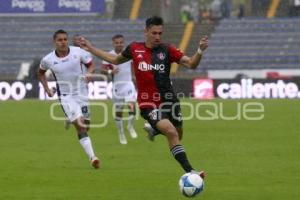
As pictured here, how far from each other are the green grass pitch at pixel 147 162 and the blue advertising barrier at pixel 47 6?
1941 centimetres

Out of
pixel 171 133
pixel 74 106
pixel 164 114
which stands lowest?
pixel 74 106

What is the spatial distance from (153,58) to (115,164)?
3568mm

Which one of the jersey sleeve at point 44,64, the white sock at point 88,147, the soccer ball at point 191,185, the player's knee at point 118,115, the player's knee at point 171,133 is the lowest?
the player's knee at point 118,115

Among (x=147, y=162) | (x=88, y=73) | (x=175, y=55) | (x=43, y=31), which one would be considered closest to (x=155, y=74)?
(x=175, y=55)

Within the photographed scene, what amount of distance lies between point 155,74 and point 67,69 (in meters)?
4.07

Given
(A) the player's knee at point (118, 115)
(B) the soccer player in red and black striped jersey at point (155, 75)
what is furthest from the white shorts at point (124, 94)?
(B) the soccer player in red and black striped jersey at point (155, 75)

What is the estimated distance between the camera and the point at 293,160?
16562mm

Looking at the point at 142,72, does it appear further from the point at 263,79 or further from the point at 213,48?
the point at 213,48

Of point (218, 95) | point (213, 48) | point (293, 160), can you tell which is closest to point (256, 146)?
point (293, 160)

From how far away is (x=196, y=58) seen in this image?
12.3 meters

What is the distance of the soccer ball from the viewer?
1145cm

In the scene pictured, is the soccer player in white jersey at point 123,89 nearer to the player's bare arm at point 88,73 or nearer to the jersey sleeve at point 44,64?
the player's bare arm at point 88,73

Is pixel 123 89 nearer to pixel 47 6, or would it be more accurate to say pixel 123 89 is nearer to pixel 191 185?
pixel 191 185

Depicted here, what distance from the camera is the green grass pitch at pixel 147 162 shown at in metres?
12.5
